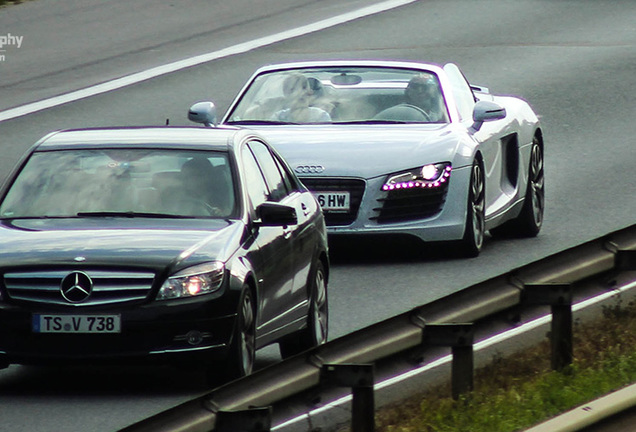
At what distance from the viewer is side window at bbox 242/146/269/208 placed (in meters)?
10.1

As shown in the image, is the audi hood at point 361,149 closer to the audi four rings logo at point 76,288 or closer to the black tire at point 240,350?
the black tire at point 240,350

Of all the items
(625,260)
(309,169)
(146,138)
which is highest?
(146,138)

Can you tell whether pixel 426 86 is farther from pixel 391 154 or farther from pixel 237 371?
pixel 237 371

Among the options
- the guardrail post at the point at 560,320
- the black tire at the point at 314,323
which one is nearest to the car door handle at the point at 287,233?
the black tire at the point at 314,323

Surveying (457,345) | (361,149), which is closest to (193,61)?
(361,149)

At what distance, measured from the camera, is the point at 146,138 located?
34.1 feet

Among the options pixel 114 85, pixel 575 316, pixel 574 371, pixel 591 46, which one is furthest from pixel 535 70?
pixel 574 371

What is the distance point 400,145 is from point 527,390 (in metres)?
5.50

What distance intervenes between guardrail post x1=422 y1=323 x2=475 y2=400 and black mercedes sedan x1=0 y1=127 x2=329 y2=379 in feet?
4.08

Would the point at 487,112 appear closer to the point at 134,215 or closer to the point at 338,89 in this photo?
the point at 338,89

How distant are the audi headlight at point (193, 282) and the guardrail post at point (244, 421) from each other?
2367 millimetres

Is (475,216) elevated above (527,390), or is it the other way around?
(527,390)

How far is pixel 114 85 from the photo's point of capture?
24.7m

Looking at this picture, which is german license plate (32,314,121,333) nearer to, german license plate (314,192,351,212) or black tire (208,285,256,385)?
black tire (208,285,256,385)
